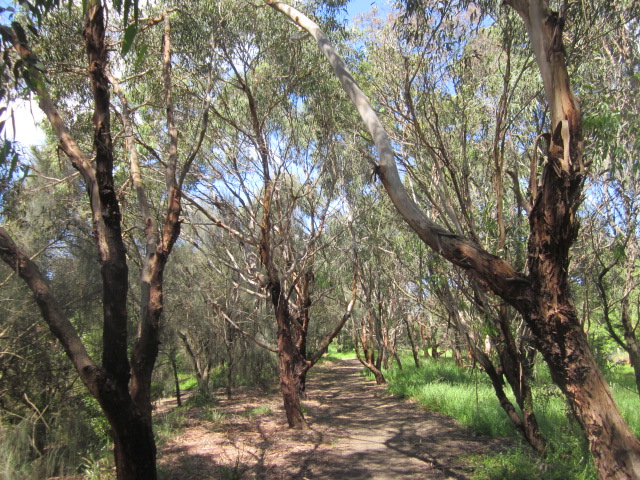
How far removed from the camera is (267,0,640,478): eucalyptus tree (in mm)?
2988

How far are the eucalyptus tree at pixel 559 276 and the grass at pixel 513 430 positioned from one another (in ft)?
7.07

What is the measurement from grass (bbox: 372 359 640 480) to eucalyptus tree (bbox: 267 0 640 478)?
2156mm

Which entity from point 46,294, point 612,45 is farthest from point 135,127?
point 612,45

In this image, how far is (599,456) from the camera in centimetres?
299

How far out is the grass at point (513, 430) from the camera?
5156mm

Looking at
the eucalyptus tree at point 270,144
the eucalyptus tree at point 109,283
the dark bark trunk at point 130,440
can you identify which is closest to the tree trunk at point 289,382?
the eucalyptus tree at point 270,144

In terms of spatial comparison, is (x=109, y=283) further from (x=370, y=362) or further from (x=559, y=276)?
(x=370, y=362)

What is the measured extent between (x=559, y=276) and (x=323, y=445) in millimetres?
5922

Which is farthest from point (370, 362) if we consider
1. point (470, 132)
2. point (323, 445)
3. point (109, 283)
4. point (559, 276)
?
point (559, 276)

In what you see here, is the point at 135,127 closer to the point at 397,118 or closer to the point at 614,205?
the point at 397,118

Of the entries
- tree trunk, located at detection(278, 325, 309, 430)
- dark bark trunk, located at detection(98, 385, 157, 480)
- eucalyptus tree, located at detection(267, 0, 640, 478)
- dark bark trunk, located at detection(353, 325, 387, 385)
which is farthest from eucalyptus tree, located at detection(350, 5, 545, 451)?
dark bark trunk, located at detection(353, 325, 387, 385)

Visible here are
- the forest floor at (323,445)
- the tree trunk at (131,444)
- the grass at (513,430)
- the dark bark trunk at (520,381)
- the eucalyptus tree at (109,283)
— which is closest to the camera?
the eucalyptus tree at (109,283)

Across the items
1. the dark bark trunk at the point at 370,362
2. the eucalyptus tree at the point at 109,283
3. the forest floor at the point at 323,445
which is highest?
the eucalyptus tree at the point at 109,283

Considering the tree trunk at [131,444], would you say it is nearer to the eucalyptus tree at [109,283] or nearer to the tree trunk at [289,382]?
the eucalyptus tree at [109,283]
